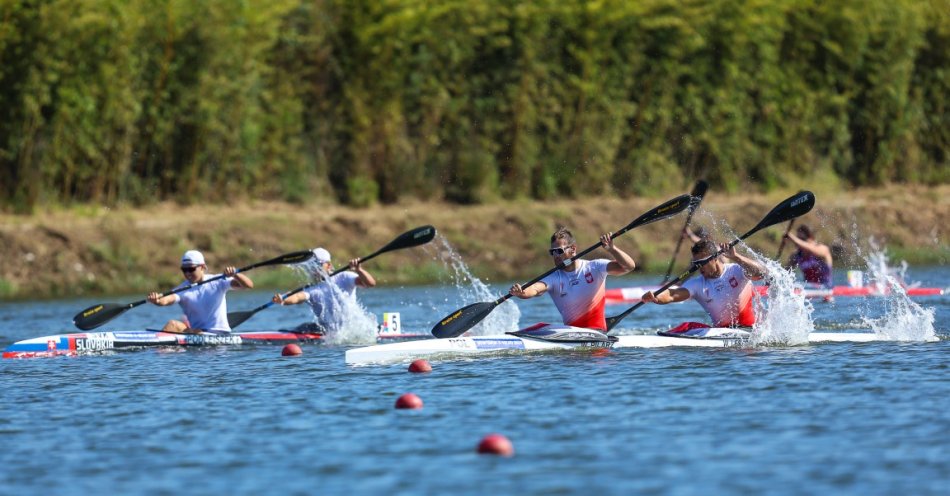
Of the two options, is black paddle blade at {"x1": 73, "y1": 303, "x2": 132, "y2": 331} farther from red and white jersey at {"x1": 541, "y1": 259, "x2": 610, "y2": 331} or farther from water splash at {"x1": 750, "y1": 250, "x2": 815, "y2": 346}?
water splash at {"x1": 750, "y1": 250, "x2": 815, "y2": 346}

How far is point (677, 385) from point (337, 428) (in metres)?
3.28

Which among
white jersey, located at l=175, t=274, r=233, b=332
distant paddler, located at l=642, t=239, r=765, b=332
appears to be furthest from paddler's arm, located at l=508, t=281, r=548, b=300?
white jersey, located at l=175, t=274, r=233, b=332

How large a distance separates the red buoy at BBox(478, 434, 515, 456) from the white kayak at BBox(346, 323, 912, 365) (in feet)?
17.4

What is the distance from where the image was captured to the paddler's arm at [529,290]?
50.0 ft

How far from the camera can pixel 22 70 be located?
2608cm

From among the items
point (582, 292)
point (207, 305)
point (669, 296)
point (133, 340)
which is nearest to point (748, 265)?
point (669, 296)

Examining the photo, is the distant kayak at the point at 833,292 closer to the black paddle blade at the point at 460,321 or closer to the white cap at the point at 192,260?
the black paddle blade at the point at 460,321

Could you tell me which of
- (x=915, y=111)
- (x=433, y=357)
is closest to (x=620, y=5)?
(x=915, y=111)

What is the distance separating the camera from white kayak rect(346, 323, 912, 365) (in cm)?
1493

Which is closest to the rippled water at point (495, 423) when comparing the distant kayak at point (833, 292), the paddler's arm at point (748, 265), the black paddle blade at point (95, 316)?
the paddler's arm at point (748, 265)

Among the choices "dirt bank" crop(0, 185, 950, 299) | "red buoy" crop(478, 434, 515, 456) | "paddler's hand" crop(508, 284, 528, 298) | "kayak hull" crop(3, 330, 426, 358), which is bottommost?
"red buoy" crop(478, 434, 515, 456)

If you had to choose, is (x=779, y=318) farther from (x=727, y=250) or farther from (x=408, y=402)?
(x=408, y=402)

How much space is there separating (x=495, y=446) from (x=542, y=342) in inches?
233

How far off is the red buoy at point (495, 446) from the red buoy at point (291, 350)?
702 centimetres
